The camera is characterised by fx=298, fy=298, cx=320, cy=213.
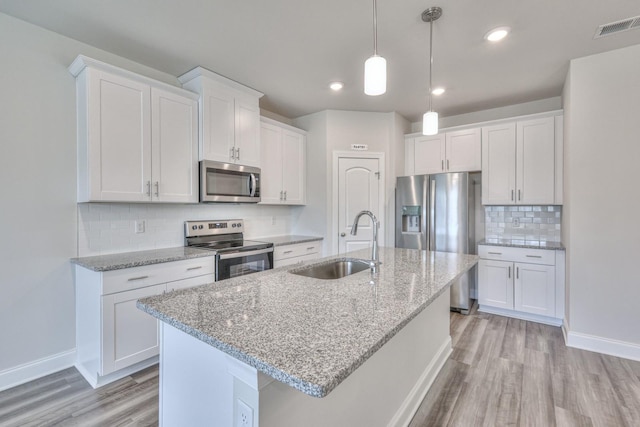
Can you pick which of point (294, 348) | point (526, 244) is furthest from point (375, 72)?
point (526, 244)

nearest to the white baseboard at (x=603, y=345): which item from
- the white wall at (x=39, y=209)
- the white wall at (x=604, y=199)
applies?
the white wall at (x=604, y=199)

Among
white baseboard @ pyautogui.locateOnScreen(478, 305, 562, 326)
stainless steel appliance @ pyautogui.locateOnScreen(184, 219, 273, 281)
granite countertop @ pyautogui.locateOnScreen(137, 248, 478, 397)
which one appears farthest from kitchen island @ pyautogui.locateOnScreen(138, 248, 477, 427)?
white baseboard @ pyautogui.locateOnScreen(478, 305, 562, 326)

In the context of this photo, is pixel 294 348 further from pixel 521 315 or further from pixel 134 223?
pixel 521 315

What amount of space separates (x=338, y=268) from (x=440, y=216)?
2.12 m

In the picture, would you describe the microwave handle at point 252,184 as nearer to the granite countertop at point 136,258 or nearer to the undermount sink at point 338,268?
the granite countertop at point 136,258

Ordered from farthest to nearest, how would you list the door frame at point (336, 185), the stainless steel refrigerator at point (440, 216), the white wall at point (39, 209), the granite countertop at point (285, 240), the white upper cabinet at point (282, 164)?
the door frame at point (336, 185)
the white upper cabinet at point (282, 164)
the stainless steel refrigerator at point (440, 216)
the granite countertop at point (285, 240)
the white wall at point (39, 209)

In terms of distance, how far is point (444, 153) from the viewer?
4027 mm

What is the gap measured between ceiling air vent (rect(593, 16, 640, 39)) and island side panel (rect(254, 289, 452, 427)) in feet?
7.78

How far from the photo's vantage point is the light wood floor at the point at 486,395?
5.95 feet

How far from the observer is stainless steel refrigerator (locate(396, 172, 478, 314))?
362 centimetres

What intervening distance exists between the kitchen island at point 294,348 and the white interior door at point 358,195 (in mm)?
2188

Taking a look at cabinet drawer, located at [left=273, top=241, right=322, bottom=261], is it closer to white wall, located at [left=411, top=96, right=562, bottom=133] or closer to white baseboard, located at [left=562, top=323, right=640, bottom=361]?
white wall, located at [left=411, top=96, right=562, bottom=133]

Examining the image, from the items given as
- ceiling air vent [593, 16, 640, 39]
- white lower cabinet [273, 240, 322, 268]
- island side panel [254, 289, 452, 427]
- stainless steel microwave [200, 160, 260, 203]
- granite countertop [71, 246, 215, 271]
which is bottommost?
island side panel [254, 289, 452, 427]

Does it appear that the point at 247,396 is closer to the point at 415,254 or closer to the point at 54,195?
the point at 415,254
